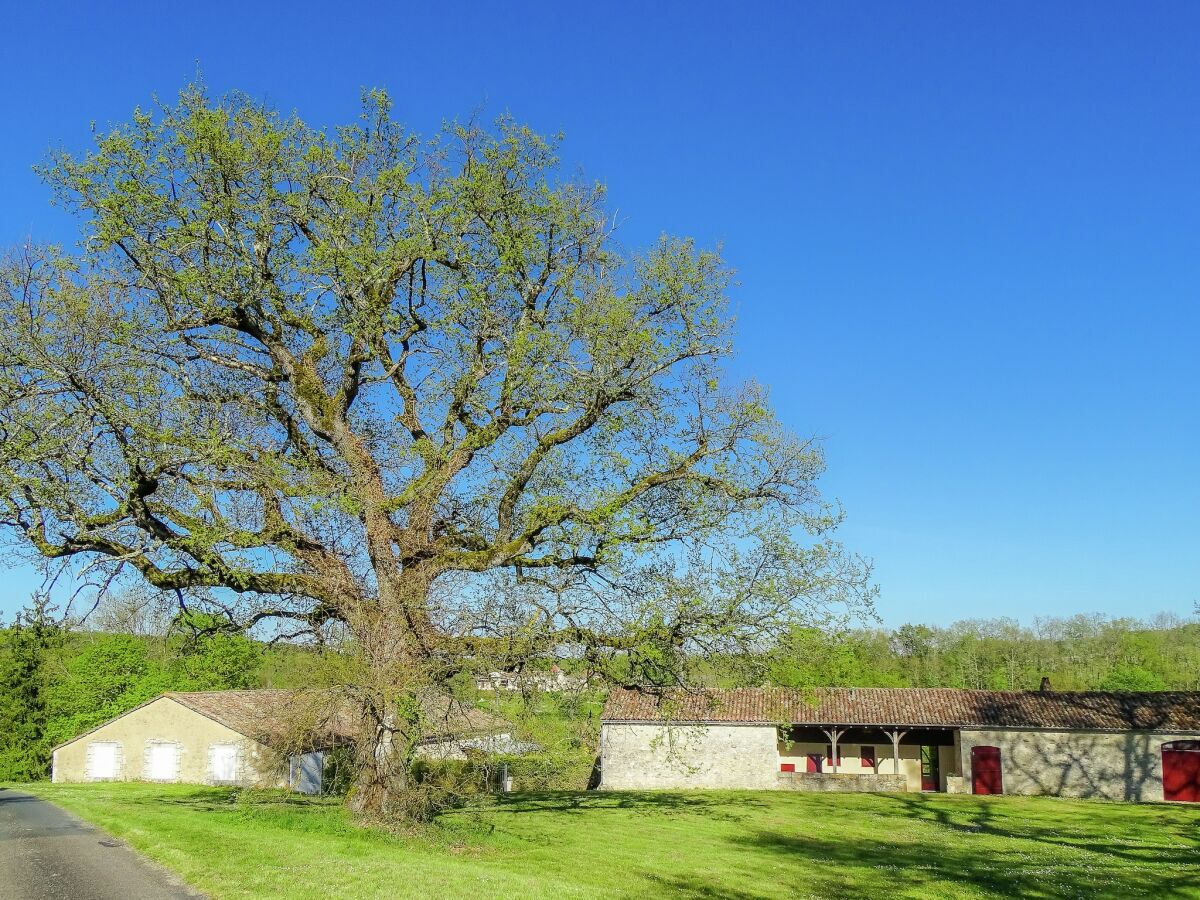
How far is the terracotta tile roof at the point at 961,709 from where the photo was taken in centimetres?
3853

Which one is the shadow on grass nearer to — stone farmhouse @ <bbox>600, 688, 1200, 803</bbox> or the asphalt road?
stone farmhouse @ <bbox>600, 688, 1200, 803</bbox>

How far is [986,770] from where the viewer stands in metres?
39.6

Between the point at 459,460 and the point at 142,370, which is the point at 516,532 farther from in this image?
the point at 142,370

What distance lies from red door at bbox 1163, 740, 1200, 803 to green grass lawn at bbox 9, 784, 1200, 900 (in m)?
10.8

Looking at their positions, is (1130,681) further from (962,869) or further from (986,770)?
(962,869)

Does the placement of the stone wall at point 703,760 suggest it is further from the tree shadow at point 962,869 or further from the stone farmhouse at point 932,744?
the tree shadow at point 962,869

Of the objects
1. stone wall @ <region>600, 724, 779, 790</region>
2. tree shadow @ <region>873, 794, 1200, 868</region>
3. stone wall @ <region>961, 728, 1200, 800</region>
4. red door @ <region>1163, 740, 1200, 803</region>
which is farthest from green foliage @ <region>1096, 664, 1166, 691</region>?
stone wall @ <region>600, 724, 779, 790</region>

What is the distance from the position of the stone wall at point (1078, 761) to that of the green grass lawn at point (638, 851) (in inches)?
407

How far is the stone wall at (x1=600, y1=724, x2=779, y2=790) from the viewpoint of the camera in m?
41.4

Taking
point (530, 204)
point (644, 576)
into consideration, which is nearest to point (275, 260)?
point (530, 204)

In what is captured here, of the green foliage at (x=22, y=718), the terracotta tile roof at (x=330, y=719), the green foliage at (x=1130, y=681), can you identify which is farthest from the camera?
the green foliage at (x=1130, y=681)

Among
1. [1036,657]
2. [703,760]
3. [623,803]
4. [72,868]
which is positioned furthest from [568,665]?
[1036,657]

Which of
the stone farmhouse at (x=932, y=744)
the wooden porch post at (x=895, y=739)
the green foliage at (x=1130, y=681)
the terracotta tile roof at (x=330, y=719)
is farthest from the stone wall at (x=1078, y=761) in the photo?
the green foliage at (x=1130, y=681)

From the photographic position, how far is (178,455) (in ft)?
51.7
